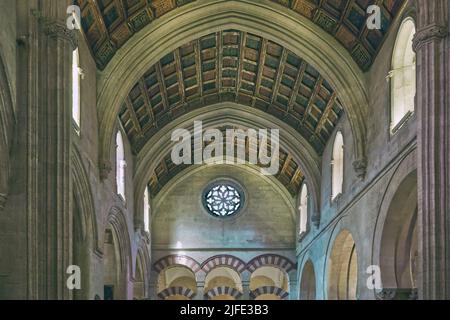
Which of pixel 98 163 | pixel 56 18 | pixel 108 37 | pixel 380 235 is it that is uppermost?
pixel 108 37

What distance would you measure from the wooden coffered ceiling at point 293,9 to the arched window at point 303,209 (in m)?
10.7

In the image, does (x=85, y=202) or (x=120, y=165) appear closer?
(x=85, y=202)

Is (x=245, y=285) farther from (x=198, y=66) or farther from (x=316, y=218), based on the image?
(x=198, y=66)

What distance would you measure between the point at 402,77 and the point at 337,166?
6.74 metres

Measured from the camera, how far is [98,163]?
56.1 feet

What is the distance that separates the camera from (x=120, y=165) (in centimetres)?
2114

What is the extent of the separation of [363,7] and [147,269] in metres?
15.9

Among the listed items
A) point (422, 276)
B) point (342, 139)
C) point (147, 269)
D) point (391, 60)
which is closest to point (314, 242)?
point (342, 139)

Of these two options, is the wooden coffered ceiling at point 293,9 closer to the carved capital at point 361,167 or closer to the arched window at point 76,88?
the arched window at point 76,88

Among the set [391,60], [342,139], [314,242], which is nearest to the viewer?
[391,60]

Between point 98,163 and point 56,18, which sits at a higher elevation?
point 56,18

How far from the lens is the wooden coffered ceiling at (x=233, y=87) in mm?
20562

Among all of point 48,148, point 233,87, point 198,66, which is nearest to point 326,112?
point 233,87
